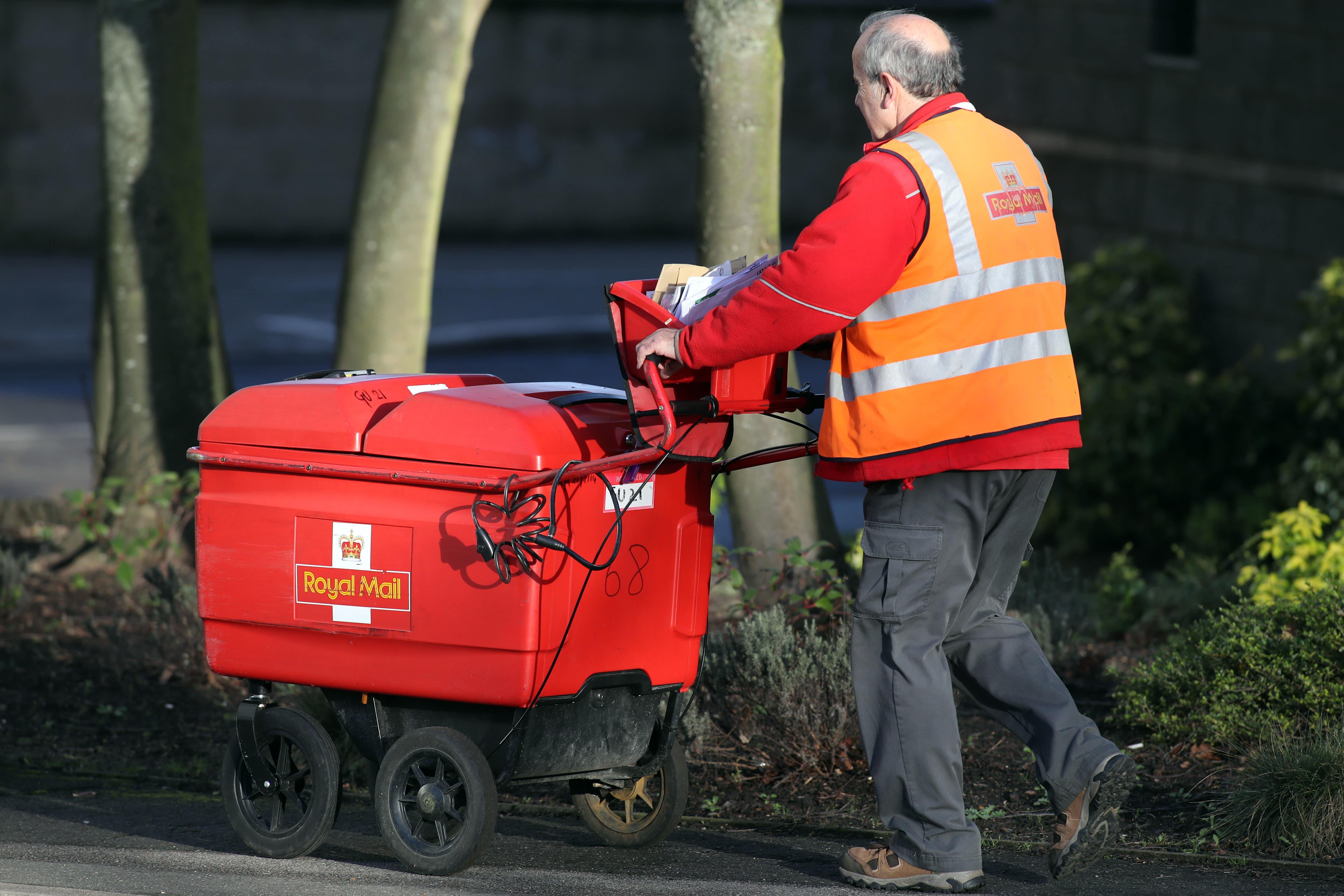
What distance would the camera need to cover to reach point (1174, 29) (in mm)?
8766

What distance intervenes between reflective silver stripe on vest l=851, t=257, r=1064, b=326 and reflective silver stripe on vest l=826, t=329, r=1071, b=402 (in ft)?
0.33

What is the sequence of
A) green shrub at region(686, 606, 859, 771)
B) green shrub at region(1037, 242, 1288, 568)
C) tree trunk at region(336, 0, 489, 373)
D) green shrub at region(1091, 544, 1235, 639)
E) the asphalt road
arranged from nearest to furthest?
the asphalt road
green shrub at region(686, 606, 859, 771)
green shrub at region(1091, 544, 1235, 639)
tree trunk at region(336, 0, 489, 373)
green shrub at region(1037, 242, 1288, 568)

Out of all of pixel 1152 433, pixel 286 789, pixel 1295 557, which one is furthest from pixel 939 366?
pixel 1152 433

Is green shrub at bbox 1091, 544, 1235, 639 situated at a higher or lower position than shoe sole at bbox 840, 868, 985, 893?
higher

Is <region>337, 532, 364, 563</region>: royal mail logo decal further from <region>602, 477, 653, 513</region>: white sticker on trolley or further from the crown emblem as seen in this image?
<region>602, 477, 653, 513</region>: white sticker on trolley

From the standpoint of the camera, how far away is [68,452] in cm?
1067

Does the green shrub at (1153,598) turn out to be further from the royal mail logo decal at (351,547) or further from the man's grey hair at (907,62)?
the royal mail logo decal at (351,547)

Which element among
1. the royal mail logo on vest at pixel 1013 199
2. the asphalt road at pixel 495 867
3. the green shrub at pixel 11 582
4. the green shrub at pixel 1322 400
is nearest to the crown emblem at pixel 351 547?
the asphalt road at pixel 495 867

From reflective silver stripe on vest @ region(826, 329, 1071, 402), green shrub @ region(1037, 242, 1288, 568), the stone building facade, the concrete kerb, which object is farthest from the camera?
the stone building facade

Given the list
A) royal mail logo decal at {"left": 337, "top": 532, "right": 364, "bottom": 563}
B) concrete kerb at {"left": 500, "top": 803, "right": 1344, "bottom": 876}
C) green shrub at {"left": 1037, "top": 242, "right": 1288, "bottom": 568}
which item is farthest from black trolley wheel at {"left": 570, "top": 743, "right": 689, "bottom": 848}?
green shrub at {"left": 1037, "top": 242, "right": 1288, "bottom": 568}

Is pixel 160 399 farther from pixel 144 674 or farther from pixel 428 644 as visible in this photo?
pixel 428 644

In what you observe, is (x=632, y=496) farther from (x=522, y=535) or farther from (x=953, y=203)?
(x=953, y=203)

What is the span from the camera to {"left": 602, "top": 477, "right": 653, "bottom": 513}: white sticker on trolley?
3.76 m

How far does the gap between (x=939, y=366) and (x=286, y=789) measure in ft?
6.15
